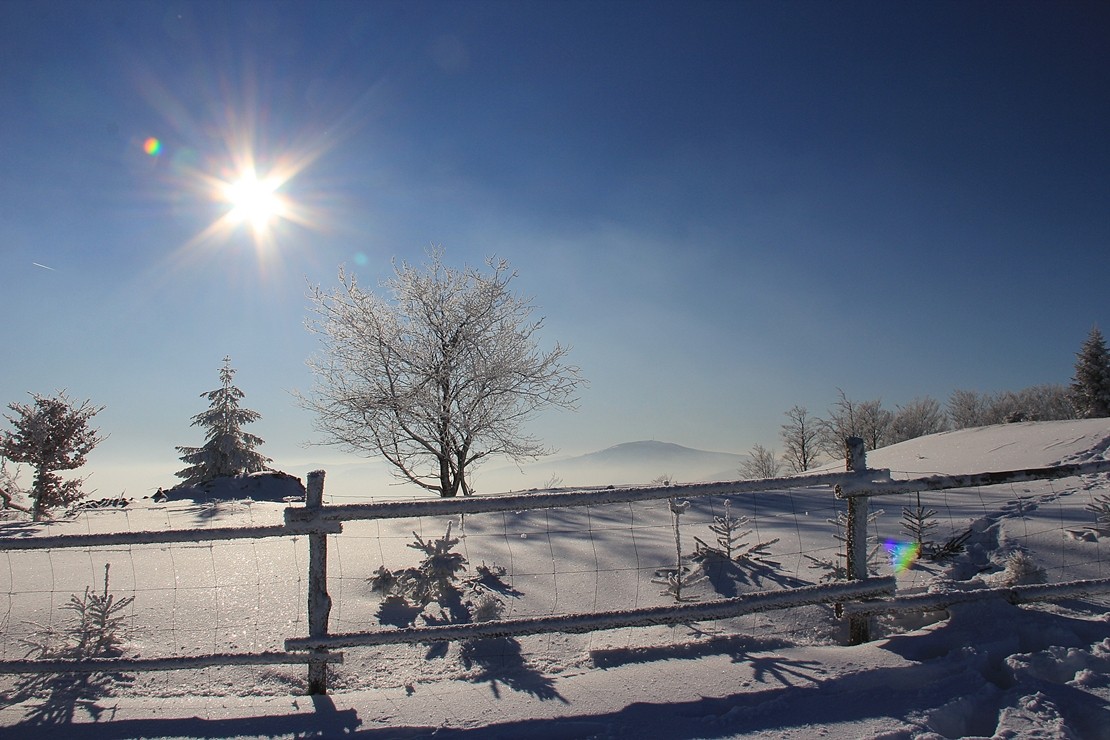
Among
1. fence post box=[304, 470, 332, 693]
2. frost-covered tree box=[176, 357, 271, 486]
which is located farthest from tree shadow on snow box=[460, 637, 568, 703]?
frost-covered tree box=[176, 357, 271, 486]

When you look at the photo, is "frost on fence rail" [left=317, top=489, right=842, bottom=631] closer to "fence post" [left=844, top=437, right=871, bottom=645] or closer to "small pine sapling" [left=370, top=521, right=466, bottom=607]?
"small pine sapling" [left=370, top=521, right=466, bottom=607]

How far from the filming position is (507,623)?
13.1 feet

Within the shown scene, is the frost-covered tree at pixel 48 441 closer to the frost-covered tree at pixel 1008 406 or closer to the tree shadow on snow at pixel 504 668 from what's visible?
the tree shadow on snow at pixel 504 668

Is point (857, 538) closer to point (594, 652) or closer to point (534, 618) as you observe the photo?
point (594, 652)

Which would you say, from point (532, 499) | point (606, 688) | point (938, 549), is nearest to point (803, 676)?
point (606, 688)

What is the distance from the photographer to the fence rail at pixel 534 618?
3902mm

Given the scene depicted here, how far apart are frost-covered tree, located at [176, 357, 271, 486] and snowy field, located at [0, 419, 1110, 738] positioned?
19.6m

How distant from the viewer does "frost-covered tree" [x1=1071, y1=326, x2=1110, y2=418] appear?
113 feet

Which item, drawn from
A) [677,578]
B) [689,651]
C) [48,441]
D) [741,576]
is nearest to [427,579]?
[677,578]

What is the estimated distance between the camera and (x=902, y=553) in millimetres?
6422

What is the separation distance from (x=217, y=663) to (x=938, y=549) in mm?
6714

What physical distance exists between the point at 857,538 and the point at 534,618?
2348 mm

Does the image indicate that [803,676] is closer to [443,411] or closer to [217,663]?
[217,663]

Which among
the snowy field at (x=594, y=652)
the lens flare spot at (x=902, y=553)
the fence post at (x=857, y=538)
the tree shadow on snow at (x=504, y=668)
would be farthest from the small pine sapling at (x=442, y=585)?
the lens flare spot at (x=902, y=553)
